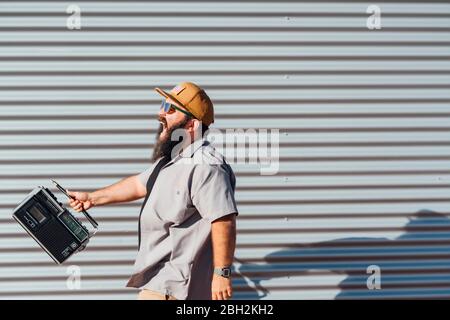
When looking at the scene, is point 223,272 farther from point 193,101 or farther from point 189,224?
point 193,101

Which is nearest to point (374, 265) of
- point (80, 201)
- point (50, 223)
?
point (80, 201)

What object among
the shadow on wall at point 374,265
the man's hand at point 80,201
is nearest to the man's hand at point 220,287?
the man's hand at point 80,201

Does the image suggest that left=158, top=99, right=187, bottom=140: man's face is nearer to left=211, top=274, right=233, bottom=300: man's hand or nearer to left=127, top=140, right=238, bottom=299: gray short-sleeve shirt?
left=127, top=140, right=238, bottom=299: gray short-sleeve shirt

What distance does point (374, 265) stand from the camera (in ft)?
22.7

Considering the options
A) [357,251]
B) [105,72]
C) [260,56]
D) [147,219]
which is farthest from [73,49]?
[357,251]

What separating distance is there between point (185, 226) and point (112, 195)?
2.77 feet

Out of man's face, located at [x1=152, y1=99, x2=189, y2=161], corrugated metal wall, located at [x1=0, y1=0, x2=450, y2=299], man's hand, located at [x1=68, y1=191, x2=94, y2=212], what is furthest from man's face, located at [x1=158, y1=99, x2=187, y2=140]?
corrugated metal wall, located at [x1=0, y1=0, x2=450, y2=299]

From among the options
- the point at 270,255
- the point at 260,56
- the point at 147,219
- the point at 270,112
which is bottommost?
the point at 270,255

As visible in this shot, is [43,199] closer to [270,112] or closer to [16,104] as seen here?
[16,104]

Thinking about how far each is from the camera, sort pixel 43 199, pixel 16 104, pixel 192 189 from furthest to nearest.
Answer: pixel 16 104 < pixel 43 199 < pixel 192 189

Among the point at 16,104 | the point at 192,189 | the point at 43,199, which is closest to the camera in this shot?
the point at 192,189

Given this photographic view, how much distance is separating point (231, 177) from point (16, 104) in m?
2.05

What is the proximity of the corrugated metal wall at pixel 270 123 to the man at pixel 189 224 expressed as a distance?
4.07 feet

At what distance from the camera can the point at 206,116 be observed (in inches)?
223
